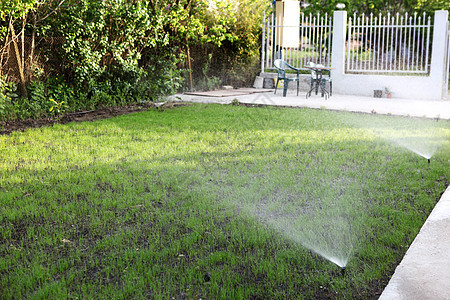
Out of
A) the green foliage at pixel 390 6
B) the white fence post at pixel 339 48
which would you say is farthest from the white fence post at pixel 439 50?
the green foliage at pixel 390 6

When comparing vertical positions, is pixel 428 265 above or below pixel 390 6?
below

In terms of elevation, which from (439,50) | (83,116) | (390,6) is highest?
(390,6)

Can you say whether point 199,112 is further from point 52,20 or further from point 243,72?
point 243,72

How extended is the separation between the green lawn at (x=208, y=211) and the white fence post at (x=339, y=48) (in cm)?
733

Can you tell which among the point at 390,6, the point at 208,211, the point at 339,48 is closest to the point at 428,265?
the point at 208,211

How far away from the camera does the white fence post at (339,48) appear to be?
14.5 m

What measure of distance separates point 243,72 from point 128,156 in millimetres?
10437

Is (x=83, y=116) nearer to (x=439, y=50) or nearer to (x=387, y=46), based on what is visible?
(x=387, y=46)

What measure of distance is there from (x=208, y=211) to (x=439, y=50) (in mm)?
10959

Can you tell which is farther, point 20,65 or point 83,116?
point 83,116

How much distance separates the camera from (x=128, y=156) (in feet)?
19.5

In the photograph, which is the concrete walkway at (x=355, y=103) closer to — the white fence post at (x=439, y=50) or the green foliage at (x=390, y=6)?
the white fence post at (x=439, y=50)

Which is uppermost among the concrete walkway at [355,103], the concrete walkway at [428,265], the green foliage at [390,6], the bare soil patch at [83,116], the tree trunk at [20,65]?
the green foliage at [390,6]

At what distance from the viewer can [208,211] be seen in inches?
162
